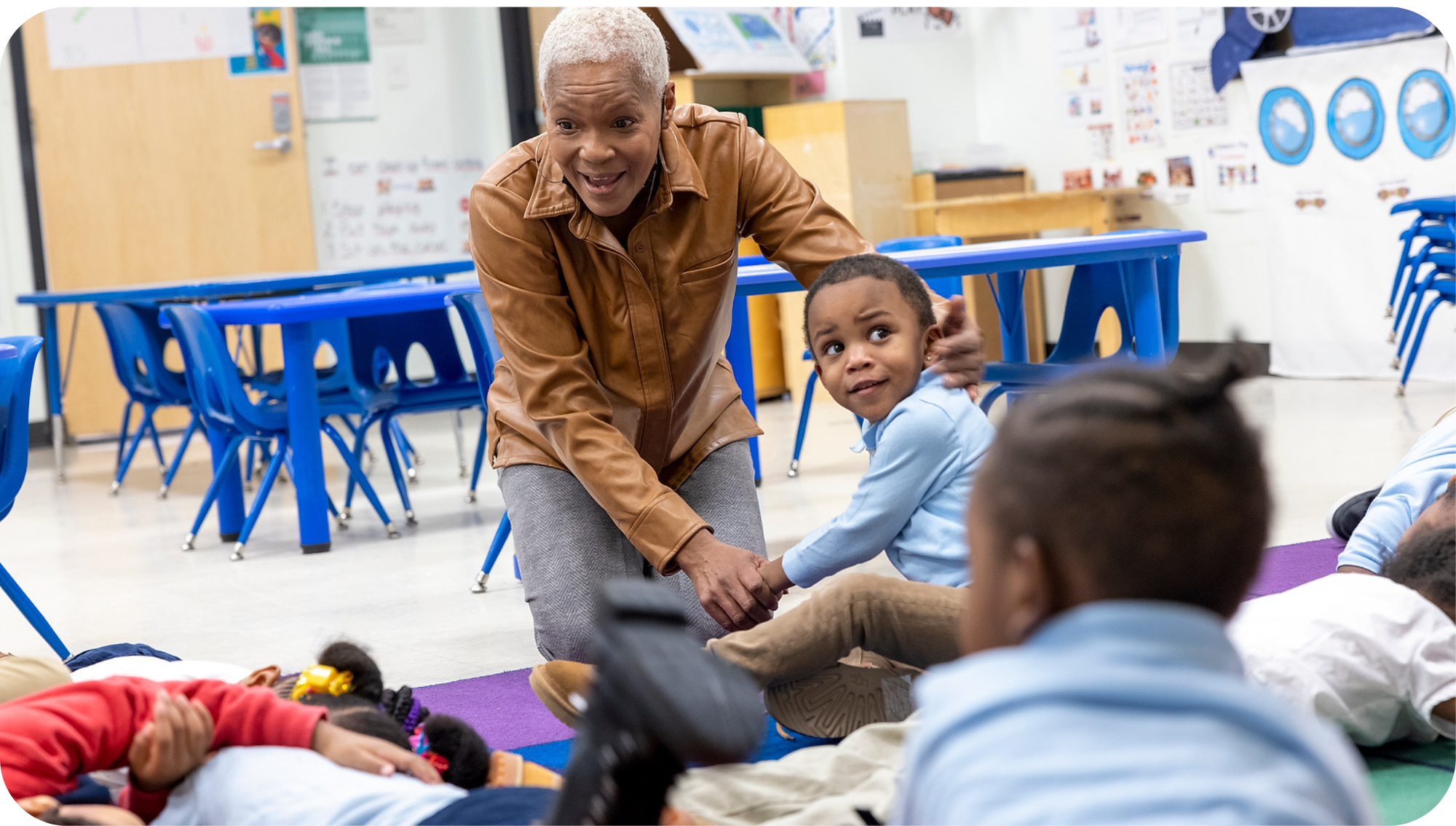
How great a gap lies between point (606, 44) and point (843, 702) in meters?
0.91

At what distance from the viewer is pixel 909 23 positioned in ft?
23.9

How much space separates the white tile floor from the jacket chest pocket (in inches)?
33.1

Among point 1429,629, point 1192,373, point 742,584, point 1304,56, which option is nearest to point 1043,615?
point 1192,373

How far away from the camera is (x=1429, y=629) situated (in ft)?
5.59

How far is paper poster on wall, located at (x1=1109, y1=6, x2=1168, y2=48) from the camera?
664 centimetres

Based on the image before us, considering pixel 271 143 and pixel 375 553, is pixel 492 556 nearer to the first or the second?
pixel 375 553

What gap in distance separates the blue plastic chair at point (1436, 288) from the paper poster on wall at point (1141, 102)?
176cm

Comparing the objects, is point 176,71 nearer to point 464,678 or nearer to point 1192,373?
point 464,678

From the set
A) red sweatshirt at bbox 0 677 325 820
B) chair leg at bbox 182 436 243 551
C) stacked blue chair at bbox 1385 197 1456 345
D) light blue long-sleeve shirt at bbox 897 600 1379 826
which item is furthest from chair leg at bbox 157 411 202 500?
light blue long-sleeve shirt at bbox 897 600 1379 826

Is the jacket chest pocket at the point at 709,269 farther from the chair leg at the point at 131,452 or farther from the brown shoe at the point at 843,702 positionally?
the chair leg at the point at 131,452

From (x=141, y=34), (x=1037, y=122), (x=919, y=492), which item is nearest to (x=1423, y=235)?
(x=1037, y=122)

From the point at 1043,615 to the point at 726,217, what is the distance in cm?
148

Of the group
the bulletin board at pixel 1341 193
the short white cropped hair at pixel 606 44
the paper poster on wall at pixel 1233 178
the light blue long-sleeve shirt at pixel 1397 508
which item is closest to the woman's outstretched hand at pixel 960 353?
the short white cropped hair at pixel 606 44

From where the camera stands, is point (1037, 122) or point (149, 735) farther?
point (1037, 122)
